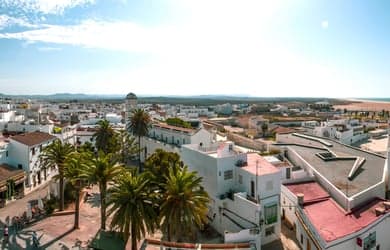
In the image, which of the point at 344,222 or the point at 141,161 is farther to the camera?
the point at 141,161

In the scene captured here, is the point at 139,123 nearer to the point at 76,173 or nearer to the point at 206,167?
the point at 206,167

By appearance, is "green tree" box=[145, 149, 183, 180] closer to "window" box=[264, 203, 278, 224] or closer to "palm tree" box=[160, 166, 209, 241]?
"palm tree" box=[160, 166, 209, 241]

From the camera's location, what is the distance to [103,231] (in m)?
29.8

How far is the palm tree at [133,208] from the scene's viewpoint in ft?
79.9

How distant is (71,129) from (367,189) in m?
56.5

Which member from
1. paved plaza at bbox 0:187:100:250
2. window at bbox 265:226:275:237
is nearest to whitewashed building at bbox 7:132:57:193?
paved plaza at bbox 0:187:100:250

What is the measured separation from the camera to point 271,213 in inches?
1238

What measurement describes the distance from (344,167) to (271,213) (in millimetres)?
13986

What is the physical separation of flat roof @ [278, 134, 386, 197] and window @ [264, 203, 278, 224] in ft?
22.2

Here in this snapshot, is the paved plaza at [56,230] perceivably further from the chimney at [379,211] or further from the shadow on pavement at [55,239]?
the chimney at [379,211]

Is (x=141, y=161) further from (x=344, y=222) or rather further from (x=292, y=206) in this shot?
(x=344, y=222)

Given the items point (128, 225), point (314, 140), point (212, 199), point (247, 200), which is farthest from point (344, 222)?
point (314, 140)

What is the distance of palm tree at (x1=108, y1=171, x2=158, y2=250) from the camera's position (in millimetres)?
24359

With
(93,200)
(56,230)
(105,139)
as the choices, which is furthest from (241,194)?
(105,139)
